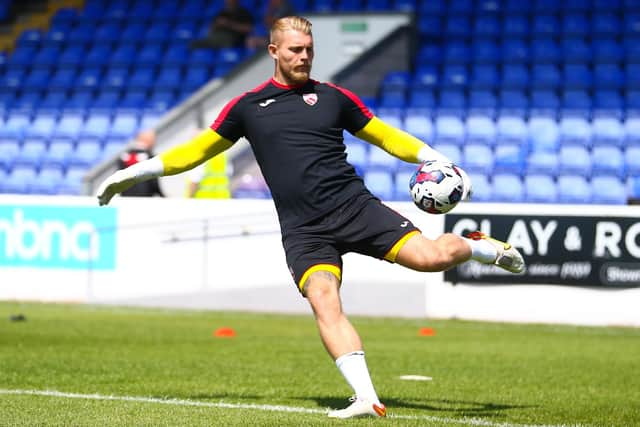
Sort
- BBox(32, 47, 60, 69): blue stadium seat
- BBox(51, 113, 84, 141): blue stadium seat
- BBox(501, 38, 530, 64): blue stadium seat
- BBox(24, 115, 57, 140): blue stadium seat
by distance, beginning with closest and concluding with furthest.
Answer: BBox(501, 38, 530, 64): blue stadium seat → BBox(51, 113, 84, 141): blue stadium seat → BBox(24, 115, 57, 140): blue stadium seat → BBox(32, 47, 60, 69): blue stadium seat

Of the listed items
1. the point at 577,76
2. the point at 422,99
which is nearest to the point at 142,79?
the point at 422,99

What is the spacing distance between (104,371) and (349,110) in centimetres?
308

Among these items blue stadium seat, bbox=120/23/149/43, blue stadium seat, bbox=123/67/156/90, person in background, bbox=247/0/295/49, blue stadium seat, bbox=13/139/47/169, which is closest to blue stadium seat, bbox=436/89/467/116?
person in background, bbox=247/0/295/49

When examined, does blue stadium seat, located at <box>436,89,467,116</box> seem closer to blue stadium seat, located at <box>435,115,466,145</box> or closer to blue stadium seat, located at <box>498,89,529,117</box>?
blue stadium seat, located at <box>435,115,466,145</box>

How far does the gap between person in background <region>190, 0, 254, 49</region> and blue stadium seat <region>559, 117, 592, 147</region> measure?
6.62m

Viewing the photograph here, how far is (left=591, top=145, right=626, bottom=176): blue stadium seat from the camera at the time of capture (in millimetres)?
18516

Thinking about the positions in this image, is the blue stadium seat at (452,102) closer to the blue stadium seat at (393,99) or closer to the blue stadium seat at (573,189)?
the blue stadium seat at (393,99)

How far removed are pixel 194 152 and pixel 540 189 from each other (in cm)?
1217

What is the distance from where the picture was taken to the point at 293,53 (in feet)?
21.9

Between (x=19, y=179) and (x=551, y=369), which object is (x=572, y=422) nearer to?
(x=551, y=369)

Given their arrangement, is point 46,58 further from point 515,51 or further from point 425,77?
point 515,51

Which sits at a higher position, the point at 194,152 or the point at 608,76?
the point at 194,152

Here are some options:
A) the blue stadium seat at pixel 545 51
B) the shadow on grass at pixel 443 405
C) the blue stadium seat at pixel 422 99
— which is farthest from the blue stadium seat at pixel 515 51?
the shadow on grass at pixel 443 405

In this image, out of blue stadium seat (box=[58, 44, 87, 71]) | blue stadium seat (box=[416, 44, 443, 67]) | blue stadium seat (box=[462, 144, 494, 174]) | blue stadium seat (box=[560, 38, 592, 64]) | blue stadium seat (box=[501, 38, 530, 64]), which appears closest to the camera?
blue stadium seat (box=[462, 144, 494, 174])
